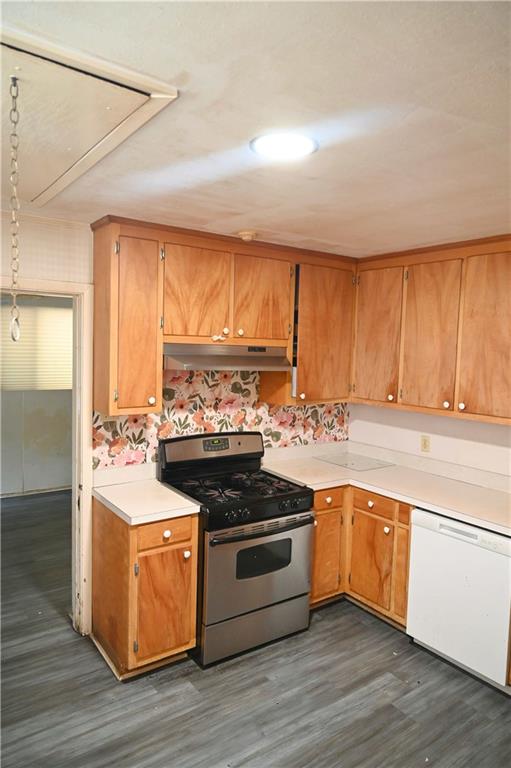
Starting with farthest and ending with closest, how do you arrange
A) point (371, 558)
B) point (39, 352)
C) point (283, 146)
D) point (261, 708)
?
point (39, 352) < point (371, 558) < point (261, 708) < point (283, 146)

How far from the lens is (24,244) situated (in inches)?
104

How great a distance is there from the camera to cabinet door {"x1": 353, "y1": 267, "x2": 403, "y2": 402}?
338 cm

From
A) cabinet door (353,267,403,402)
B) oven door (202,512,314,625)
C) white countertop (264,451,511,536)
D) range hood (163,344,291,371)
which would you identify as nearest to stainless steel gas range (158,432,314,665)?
oven door (202,512,314,625)

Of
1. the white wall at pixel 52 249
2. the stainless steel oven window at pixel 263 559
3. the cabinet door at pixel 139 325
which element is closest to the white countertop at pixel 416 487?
the stainless steel oven window at pixel 263 559

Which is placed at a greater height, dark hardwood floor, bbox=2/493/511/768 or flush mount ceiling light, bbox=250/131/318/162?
flush mount ceiling light, bbox=250/131/318/162

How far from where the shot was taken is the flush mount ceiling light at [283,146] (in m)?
1.54

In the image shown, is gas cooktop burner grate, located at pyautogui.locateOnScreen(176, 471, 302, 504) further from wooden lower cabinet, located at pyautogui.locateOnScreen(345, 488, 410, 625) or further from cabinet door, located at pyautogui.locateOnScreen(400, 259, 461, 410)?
→ cabinet door, located at pyautogui.locateOnScreen(400, 259, 461, 410)

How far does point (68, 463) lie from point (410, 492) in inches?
161

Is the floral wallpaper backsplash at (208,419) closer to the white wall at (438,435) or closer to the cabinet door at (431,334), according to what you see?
the white wall at (438,435)

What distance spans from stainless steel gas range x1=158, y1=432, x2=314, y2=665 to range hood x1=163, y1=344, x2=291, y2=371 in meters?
0.57

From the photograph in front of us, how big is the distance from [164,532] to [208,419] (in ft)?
3.10

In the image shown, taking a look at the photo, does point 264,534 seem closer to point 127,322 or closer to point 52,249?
point 127,322

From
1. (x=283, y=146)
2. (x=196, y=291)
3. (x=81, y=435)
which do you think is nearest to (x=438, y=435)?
(x=196, y=291)

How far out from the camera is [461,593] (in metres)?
2.65
